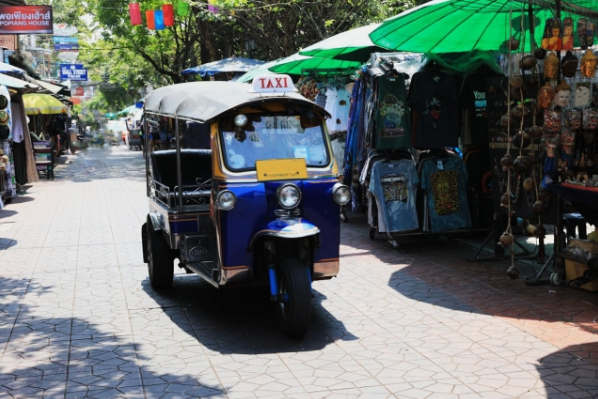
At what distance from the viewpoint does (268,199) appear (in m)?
6.11

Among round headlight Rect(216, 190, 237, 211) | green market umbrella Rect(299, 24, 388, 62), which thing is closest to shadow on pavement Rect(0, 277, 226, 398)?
round headlight Rect(216, 190, 237, 211)

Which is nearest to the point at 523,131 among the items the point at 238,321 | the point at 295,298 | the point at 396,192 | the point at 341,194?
the point at 341,194

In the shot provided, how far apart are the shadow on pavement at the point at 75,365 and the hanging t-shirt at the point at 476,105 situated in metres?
5.36

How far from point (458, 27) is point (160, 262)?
179 inches

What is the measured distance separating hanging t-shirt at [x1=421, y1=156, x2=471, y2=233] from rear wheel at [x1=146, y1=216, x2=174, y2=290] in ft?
11.7

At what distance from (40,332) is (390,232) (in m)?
4.59

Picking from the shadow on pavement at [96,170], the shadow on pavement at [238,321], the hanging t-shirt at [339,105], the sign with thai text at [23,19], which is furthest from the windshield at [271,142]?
the shadow on pavement at [96,170]

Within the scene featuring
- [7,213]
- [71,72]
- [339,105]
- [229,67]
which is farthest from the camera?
[71,72]

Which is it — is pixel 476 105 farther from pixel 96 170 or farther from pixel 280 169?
pixel 96 170

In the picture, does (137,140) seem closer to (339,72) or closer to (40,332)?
(339,72)

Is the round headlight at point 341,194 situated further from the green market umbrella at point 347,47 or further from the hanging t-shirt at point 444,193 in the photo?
the green market umbrella at point 347,47

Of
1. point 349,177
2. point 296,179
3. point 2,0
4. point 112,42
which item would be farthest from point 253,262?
point 112,42

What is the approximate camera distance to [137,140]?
41344 millimetres

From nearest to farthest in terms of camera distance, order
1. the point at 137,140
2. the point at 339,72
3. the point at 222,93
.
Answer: the point at 222,93, the point at 339,72, the point at 137,140
